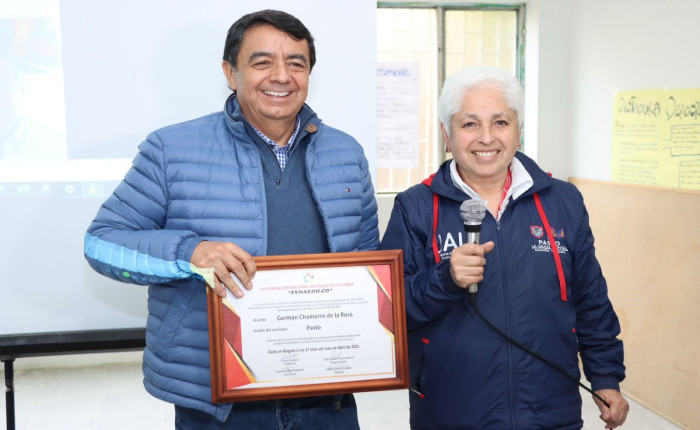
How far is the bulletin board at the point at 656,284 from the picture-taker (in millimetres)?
3715

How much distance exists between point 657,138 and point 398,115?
2064mm

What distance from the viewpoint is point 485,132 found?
1.72 m

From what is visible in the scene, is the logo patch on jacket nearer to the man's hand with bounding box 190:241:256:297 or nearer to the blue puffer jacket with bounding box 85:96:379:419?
the blue puffer jacket with bounding box 85:96:379:419

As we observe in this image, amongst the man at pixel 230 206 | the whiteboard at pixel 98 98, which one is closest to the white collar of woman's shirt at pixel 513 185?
the man at pixel 230 206

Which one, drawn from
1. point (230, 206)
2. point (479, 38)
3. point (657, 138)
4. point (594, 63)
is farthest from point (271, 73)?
point (479, 38)

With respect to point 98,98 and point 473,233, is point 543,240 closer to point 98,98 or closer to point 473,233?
point 473,233

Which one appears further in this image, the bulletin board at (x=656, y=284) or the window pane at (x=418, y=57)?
the window pane at (x=418, y=57)


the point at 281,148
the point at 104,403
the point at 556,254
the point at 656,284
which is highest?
the point at 281,148

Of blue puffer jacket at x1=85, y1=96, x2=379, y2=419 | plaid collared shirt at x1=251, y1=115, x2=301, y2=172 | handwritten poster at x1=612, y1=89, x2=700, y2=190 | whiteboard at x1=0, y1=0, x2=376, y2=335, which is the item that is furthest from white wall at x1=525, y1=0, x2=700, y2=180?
blue puffer jacket at x1=85, y1=96, x2=379, y2=419

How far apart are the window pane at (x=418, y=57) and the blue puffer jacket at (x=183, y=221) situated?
360 centimetres

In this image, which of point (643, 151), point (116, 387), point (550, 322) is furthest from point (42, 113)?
point (643, 151)

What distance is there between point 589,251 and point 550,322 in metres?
0.22

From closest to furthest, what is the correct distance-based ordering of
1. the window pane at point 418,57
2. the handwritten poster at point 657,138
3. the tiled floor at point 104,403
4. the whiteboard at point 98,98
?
1. the whiteboard at point 98,98
2. the handwritten poster at point 657,138
3. the tiled floor at point 104,403
4. the window pane at point 418,57

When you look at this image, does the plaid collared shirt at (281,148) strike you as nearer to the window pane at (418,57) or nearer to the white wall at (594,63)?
the white wall at (594,63)
